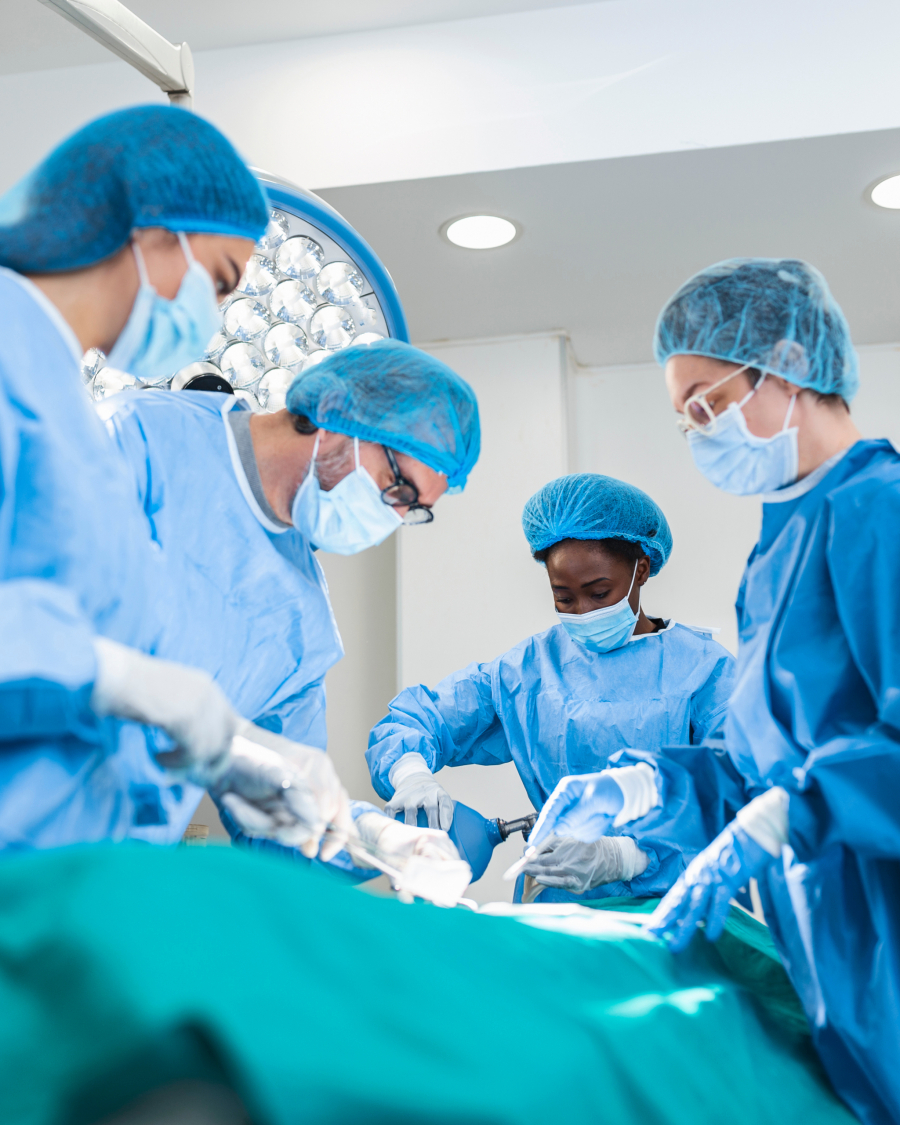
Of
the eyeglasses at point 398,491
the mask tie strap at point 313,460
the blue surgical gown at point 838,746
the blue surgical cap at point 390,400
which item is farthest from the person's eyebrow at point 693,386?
the mask tie strap at point 313,460

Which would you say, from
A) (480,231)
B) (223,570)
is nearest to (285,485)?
(223,570)

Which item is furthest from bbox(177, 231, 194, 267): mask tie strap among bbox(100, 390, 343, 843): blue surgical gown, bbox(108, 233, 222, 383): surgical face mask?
bbox(100, 390, 343, 843): blue surgical gown

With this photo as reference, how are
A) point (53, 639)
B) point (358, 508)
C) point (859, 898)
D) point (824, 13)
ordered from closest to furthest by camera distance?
point (53, 639) → point (859, 898) → point (358, 508) → point (824, 13)

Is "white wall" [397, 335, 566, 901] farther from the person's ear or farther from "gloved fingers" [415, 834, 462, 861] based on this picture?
"gloved fingers" [415, 834, 462, 861]

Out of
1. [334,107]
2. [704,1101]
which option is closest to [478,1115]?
[704,1101]

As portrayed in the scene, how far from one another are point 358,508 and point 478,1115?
1.01 m

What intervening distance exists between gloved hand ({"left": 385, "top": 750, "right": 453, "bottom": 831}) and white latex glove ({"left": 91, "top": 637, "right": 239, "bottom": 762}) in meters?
1.02

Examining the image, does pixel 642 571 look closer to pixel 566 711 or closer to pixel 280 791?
pixel 566 711

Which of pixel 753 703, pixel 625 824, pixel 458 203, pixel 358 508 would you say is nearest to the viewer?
pixel 753 703

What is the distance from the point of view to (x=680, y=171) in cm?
265

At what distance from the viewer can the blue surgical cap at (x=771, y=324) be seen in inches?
58.0

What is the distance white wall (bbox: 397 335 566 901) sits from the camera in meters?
3.38

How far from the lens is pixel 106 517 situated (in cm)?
111

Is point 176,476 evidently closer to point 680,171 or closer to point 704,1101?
point 704,1101
